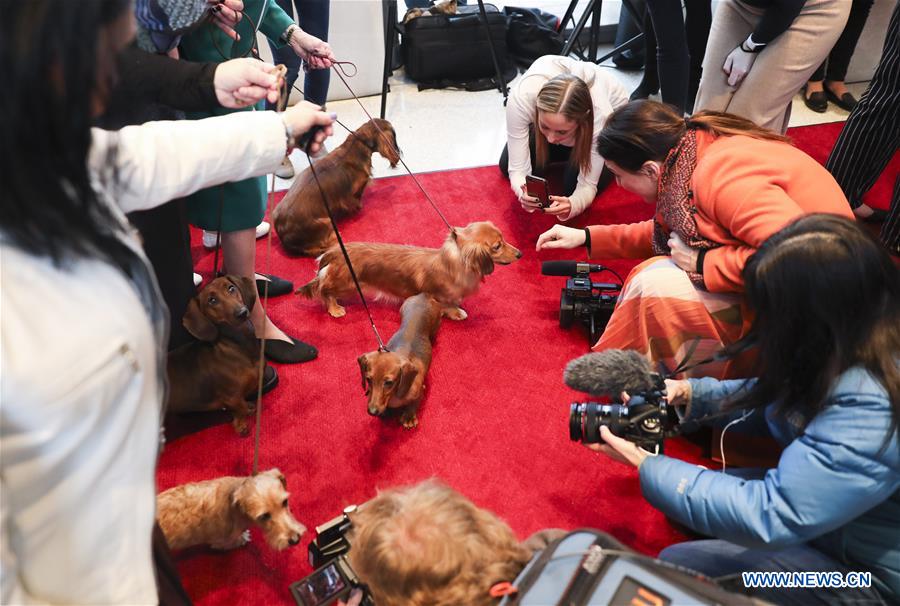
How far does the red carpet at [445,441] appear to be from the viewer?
1965mm

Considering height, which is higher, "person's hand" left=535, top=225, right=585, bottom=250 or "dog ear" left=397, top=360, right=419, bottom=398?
"person's hand" left=535, top=225, right=585, bottom=250

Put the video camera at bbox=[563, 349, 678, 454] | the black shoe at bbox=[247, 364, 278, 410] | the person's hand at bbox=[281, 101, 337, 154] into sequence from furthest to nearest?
the black shoe at bbox=[247, 364, 278, 410] → the video camera at bbox=[563, 349, 678, 454] → the person's hand at bbox=[281, 101, 337, 154]

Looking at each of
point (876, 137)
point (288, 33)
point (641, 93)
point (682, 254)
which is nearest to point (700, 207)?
point (682, 254)

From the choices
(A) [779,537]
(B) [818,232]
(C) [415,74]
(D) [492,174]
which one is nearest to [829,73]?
(D) [492,174]

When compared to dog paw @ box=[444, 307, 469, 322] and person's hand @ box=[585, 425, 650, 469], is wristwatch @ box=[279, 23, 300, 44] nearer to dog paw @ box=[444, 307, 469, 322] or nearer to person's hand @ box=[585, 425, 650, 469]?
dog paw @ box=[444, 307, 469, 322]

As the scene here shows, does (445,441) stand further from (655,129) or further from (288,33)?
(288,33)

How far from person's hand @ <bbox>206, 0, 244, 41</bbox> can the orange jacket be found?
1451mm

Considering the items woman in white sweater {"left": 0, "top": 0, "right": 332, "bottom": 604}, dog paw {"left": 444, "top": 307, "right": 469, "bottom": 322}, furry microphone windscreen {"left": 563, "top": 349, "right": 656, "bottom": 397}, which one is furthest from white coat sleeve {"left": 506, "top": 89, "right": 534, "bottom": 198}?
woman in white sweater {"left": 0, "top": 0, "right": 332, "bottom": 604}

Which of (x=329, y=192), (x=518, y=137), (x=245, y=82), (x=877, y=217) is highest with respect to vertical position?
(x=245, y=82)

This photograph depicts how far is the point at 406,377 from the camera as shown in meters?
2.13

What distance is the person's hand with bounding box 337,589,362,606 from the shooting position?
1457mm

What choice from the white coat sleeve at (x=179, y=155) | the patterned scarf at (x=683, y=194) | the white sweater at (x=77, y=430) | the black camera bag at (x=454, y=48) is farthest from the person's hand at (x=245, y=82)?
the black camera bag at (x=454, y=48)

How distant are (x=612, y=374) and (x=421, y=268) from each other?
44.4 inches

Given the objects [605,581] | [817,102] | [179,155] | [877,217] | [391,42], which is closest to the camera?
[605,581]
